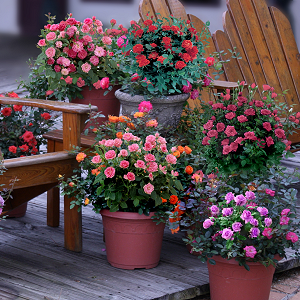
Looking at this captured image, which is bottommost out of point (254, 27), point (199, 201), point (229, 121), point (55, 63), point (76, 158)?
point (199, 201)

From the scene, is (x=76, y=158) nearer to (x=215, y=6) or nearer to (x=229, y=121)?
(x=229, y=121)

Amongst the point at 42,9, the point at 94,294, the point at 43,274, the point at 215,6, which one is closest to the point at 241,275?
the point at 94,294

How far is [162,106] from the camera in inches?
89.8

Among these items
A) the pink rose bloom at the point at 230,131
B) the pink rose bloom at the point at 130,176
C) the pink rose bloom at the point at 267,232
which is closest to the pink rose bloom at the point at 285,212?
the pink rose bloom at the point at 267,232

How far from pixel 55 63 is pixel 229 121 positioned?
1.00m

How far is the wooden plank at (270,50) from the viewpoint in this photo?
3.65m

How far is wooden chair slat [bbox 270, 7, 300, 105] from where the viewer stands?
3716mm

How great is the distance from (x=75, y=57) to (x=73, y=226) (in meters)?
0.87

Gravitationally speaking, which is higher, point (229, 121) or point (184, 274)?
point (229, 121)

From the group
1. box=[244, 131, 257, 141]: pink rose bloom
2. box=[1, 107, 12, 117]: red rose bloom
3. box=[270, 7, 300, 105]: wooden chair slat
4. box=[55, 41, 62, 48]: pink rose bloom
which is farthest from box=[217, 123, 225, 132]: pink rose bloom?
box=[270, 7, 300, 105]: wooden chair slat

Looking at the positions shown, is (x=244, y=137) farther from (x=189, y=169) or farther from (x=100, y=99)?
(x=100, y=99)

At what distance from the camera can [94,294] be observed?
183cm

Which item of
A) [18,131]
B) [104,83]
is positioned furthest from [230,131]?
[18,131]

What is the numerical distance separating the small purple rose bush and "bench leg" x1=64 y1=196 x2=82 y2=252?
2.34 ft
